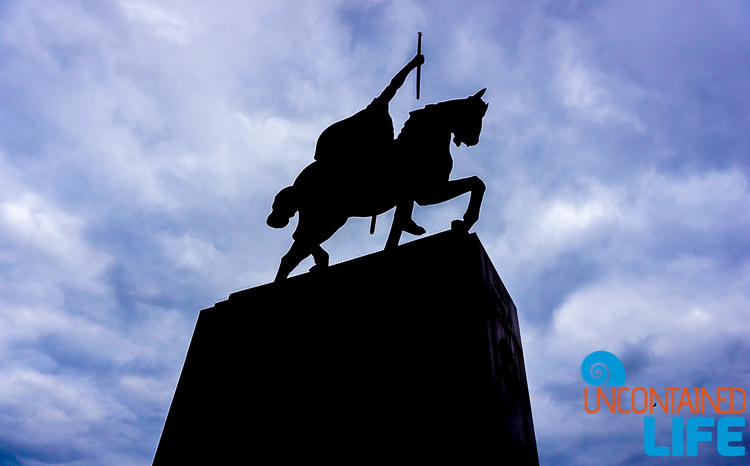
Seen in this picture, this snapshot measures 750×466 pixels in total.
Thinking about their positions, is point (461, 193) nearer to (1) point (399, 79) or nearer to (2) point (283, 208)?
(1) point (399, 79)

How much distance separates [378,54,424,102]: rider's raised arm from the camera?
18.3 feet

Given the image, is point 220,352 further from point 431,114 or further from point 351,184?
point 431,114

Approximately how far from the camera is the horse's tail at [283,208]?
6.24 meters

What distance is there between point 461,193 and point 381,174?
3.62 feet

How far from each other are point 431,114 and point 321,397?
143 inches

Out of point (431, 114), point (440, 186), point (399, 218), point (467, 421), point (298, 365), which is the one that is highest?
point (431, 114)

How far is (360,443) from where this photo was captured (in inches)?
153

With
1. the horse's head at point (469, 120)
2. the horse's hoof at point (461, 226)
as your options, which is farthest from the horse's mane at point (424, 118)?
the horse's hoof at point (461, 226)

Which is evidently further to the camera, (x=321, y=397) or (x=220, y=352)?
(x=220, y=352)

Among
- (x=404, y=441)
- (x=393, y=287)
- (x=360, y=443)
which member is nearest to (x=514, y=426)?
(x=404, y=441)

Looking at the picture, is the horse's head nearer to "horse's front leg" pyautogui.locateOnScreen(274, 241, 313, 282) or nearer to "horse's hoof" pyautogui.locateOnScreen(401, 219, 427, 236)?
"horse's hoof" pyautogui.locateOnScreen(401, 219, 427, 236)

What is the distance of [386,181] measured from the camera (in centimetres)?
567

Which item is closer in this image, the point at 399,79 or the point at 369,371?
the point at 369,371

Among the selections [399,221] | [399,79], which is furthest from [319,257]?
[399,79]
